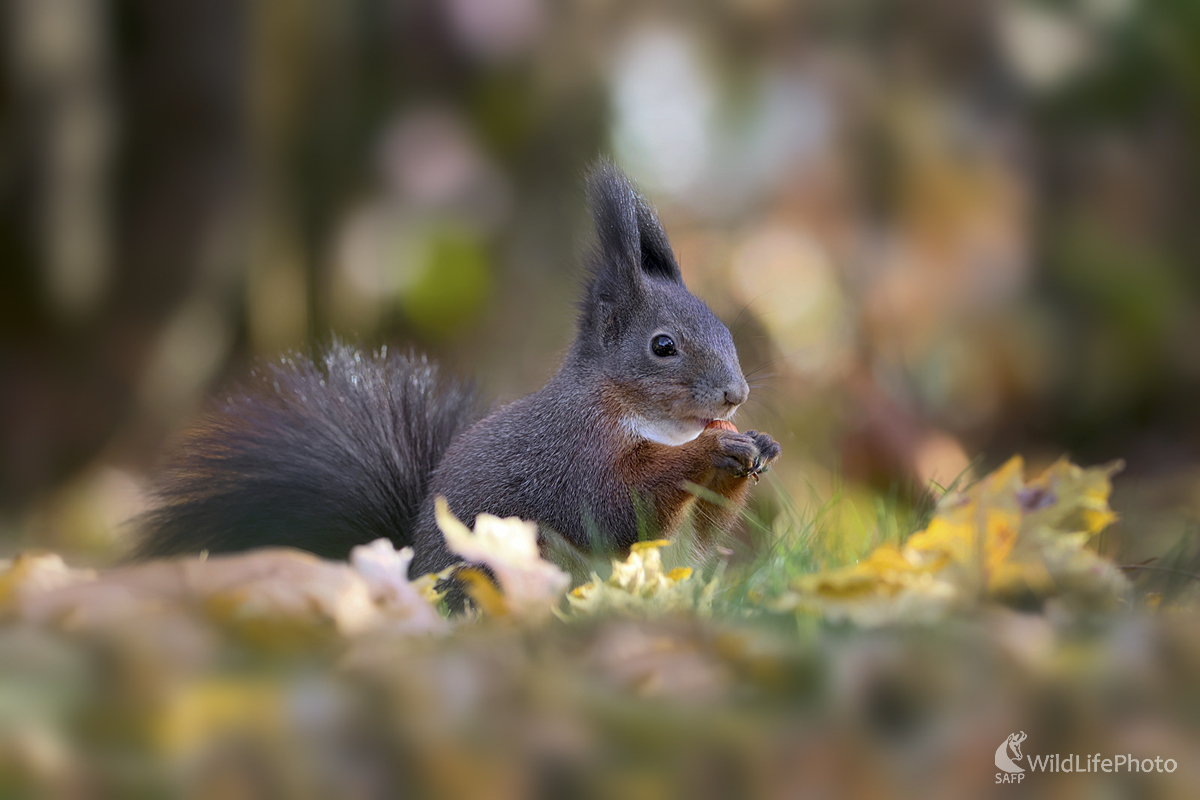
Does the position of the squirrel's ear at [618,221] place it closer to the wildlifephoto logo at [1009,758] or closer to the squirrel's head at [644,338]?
the squirrel's head at [644,338]

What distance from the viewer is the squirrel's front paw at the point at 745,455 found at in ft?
3.30

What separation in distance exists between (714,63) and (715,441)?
5.51 feet

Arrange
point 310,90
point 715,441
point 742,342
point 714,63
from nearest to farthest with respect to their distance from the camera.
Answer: point 715,441
point 742,342
point 714,63
point 310,90

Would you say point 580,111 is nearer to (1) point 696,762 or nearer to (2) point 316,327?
(2) point 316,327

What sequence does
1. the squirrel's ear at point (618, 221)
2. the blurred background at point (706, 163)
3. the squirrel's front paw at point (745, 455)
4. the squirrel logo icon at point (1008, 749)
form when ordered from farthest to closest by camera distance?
the blurred background at point (706, 163), the squirrel's ear at point (618, 221), the squirrel's front paw at point (745, 455), the squirrel logo icon at point (1008, 749)

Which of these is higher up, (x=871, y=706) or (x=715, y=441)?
(x=715, y=441)

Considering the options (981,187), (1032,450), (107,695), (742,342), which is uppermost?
(981,187)

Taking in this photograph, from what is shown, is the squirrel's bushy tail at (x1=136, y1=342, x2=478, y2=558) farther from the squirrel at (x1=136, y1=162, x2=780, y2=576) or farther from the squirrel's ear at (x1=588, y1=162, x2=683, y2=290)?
the squirrel's ear at (x1=588, y1=162, x2=683, y2=290)

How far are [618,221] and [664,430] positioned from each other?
0.25 meters

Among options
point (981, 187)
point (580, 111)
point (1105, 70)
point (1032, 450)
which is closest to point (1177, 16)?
point (1105, 70)

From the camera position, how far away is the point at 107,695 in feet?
1.17

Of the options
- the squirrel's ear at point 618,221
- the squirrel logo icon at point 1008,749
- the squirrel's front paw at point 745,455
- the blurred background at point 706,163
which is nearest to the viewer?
the squirrel logo icon at point 1008,749

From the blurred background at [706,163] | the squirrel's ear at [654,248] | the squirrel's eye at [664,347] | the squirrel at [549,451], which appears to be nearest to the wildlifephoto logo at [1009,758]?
the squirrel at [549,451]

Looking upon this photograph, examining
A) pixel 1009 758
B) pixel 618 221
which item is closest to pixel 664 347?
pixel 618 221
